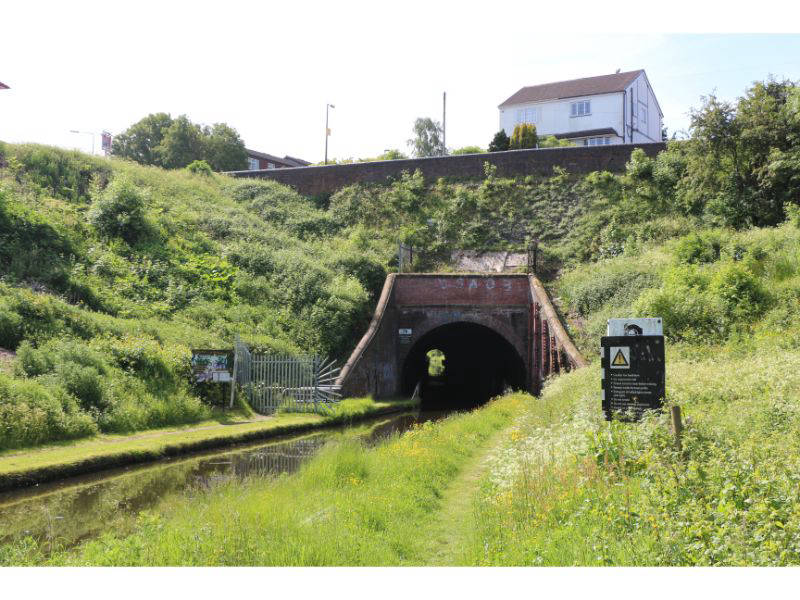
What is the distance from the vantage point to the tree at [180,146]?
175 feet

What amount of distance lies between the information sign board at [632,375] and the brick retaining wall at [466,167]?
27.3m

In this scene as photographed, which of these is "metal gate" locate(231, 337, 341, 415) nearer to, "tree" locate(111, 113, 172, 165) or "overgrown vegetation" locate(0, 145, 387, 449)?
"overgrown vegetation" locate(0, 145, 387, 449)

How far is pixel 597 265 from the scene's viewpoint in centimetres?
2762

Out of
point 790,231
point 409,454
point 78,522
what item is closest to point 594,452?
point 409,454

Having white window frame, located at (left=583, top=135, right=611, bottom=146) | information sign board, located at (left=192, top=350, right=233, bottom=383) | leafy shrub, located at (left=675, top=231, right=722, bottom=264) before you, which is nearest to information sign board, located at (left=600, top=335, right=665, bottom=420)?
information sign board, located at (left=192, top=350, right=233, bottom=383)

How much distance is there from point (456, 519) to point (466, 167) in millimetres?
30267

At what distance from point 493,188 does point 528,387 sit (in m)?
12.4

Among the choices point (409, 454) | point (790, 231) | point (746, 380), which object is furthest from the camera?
point (790, 231)

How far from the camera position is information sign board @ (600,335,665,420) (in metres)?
7.87

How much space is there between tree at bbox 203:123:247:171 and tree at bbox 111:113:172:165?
3.39m

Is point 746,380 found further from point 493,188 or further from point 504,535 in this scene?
point 493,188

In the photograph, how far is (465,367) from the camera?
41.2m

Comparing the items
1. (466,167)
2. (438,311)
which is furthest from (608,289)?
(466,167)

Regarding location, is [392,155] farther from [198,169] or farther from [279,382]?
[279,382]
